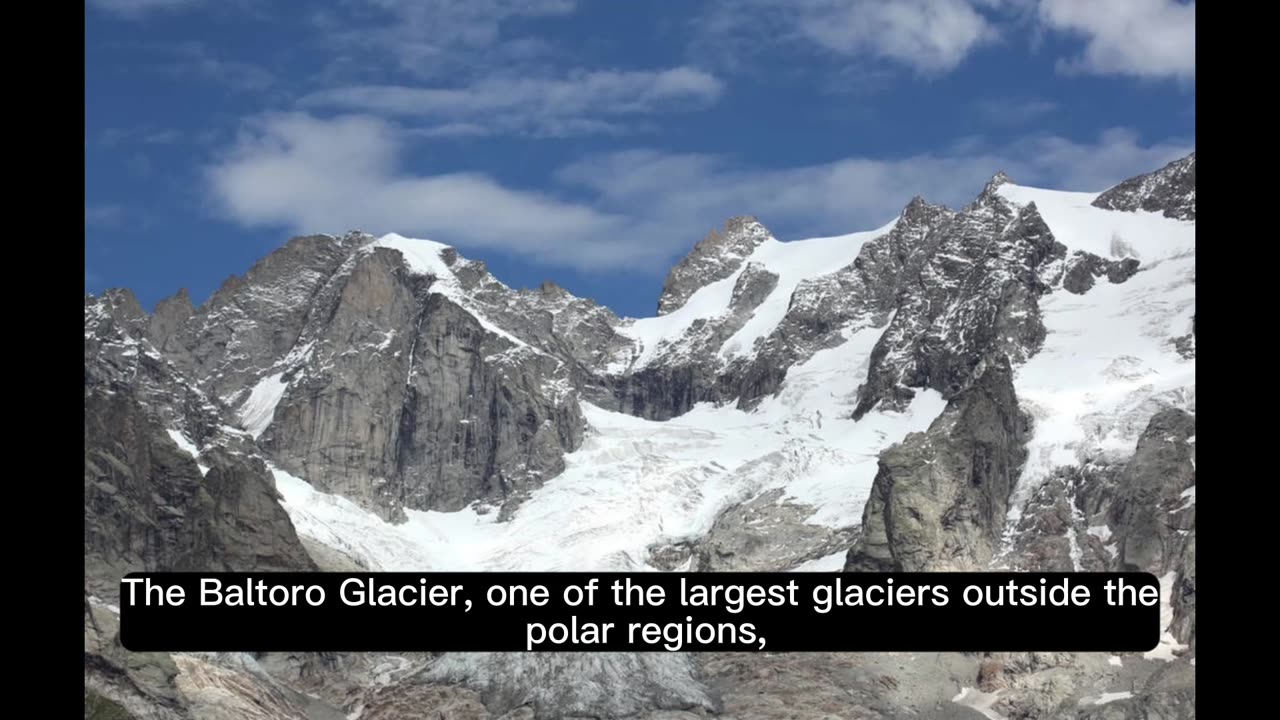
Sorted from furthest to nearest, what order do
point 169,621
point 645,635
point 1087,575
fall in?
point 645,635 < point 1087,575 < point 169,621
